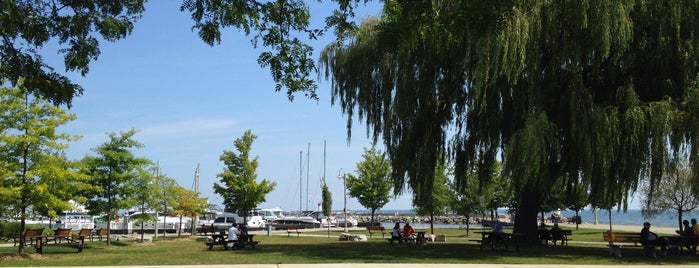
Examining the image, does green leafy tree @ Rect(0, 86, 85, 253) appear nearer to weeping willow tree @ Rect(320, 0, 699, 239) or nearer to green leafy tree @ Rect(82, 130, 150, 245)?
green leafy tree @ Rect(82, 130, 150, 245)

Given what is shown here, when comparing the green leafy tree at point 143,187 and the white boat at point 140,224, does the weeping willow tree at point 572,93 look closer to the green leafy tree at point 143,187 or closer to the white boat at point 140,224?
the green leafy tree at point 143,187

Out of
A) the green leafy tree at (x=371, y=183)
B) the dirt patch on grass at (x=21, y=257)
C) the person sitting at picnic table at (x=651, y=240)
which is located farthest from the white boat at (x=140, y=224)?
the person sitting at picnic table at (x=651, y=240)

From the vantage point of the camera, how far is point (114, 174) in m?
26.7

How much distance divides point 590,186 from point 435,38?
43.6 feet

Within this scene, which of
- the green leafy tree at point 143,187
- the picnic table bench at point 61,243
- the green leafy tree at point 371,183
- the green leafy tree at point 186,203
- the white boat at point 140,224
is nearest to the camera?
the picnic table bench at point 61,243

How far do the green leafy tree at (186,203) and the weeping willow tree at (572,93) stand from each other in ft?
69.0

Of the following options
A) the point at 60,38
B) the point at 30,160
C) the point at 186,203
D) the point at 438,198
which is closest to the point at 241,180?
the point at 186,203

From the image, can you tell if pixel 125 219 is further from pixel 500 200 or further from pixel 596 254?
pixel 596 254

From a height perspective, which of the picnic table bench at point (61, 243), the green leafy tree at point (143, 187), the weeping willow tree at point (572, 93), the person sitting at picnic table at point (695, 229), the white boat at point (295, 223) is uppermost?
the weeping willow tree at point (572, 93)

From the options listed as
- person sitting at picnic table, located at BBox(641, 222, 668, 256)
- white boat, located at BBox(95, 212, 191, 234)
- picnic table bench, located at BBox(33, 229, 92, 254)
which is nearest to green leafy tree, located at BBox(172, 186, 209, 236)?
white boat, located at BBox(95, 212, 191, 234)

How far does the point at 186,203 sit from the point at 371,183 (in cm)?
1493

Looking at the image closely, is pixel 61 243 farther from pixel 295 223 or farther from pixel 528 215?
pixel 295 223

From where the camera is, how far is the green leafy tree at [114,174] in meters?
26.8

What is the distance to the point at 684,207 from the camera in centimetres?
4041
